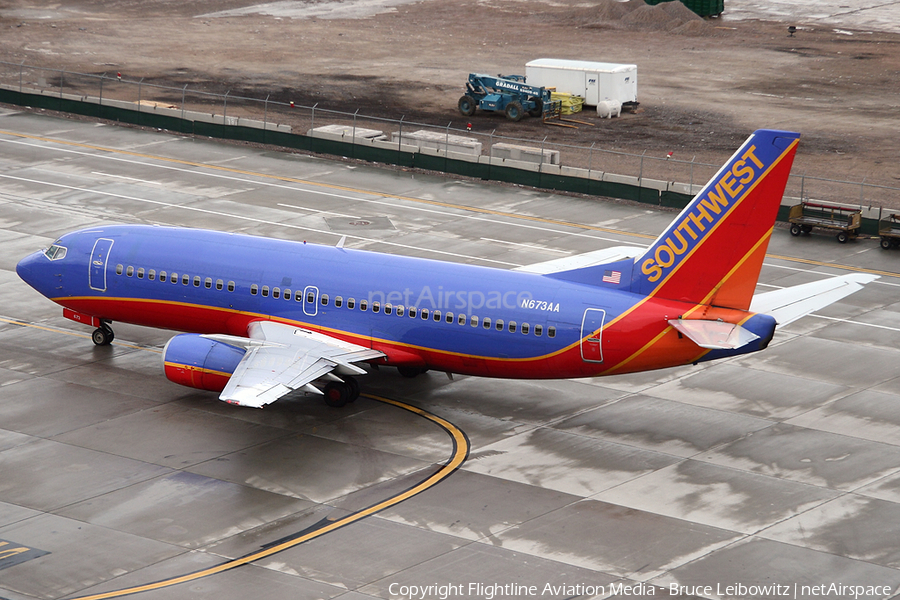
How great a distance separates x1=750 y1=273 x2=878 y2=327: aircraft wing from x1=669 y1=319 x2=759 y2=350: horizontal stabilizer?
1490mm

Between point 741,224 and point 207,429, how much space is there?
57.6ft

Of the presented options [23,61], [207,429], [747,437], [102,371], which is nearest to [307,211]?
[102,371]

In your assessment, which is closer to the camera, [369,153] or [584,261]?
[584,261]

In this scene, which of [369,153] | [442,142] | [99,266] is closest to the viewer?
[99,266]

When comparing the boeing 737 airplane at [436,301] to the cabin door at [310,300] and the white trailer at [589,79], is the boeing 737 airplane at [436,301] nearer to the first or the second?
the cabin door at [310,300]

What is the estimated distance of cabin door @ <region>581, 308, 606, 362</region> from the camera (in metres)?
35.4

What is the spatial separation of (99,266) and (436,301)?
12.8 meters

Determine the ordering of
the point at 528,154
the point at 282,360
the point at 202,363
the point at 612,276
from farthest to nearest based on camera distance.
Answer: the point at 528,154 < the point at 202,363 < the point at 612,276 < the point at 282,360

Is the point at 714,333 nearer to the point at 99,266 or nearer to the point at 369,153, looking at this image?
the point at 99,266

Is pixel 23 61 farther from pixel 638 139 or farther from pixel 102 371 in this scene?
pixel 102 371

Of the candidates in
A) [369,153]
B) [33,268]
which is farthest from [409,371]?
[369,153]


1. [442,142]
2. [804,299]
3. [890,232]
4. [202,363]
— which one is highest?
[442,142]

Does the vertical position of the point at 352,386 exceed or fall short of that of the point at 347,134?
it falls short

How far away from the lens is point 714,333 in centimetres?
3375
